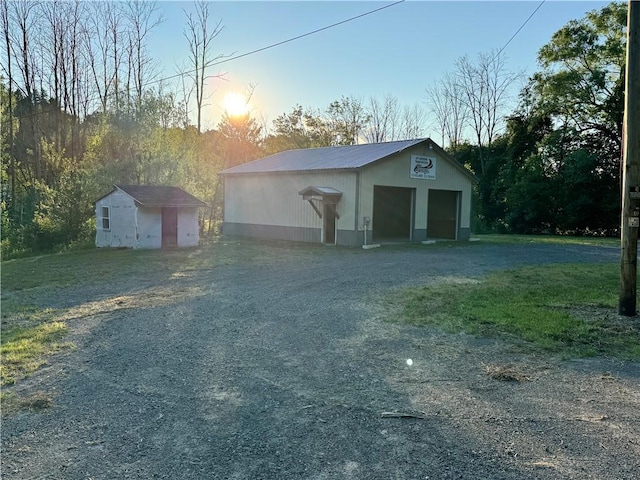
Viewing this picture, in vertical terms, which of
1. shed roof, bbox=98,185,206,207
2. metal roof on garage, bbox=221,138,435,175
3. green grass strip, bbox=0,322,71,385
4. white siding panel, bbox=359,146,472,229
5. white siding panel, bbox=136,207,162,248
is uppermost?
metal roof on garage, bbox=221,138,435,175

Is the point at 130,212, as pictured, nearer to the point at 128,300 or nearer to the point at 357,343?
the point at 128,300

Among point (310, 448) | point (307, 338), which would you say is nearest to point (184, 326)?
point (307, 338)

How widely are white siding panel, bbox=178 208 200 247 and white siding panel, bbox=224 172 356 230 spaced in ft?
13.7

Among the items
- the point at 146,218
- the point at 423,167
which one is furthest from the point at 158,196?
the point at 423,167

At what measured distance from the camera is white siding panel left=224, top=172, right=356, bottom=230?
18141mm

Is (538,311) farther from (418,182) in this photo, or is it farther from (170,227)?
(170,227)

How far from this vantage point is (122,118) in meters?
22.5

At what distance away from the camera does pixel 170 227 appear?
60.1 ft

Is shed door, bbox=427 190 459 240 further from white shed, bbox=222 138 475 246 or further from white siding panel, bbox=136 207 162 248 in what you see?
white siding panel, bbox=136 207 162 248

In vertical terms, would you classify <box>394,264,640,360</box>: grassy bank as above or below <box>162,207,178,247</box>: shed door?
below

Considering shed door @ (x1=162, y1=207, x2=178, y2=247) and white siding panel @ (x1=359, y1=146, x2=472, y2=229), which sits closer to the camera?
white siding panel @ (x1=359, y1=146, x2=472, y2=229)

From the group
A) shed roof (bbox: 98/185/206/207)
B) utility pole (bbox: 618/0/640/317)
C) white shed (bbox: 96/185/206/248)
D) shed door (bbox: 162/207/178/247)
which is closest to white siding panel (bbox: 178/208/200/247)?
white shed (bbox: 96/185/206/248)

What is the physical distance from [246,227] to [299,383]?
1895 centimetres

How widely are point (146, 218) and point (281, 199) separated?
237 inches
